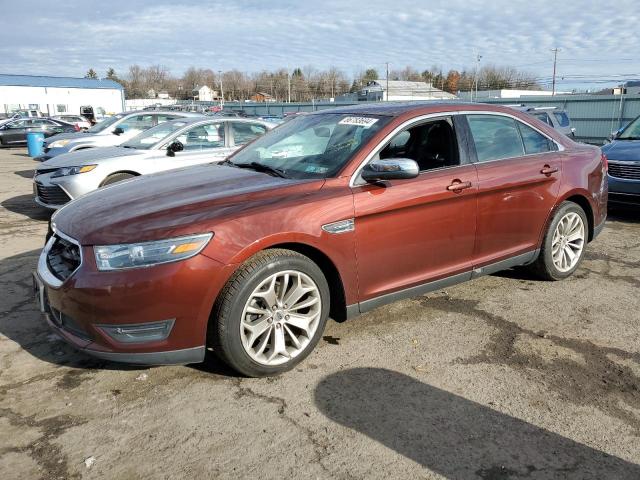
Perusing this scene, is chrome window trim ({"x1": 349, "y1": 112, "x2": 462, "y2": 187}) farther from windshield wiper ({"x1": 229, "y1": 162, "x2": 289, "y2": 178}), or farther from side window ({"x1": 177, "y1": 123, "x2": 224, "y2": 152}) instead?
side window ({"x1": 177, "y1": 123, "x2": 224, "y2": 152})

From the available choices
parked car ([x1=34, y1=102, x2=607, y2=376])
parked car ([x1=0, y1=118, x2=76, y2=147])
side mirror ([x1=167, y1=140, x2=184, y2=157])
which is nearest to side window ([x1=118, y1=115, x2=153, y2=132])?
side mirror ([x1=167, y1=140, x2=184, y2=157])

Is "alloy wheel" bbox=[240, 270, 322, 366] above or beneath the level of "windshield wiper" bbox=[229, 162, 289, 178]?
beneath

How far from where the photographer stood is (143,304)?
283 cm

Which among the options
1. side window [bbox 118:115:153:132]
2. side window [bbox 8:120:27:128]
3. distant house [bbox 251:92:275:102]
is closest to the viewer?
side window [bbox 118:115:153:132]

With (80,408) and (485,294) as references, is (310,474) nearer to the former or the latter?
(80,408)

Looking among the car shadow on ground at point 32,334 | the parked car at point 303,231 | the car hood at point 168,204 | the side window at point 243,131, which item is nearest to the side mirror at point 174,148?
the side window at point 243,131

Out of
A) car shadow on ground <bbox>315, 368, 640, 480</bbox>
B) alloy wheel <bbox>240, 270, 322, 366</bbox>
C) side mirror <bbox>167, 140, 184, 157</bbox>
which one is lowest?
car shadow on ground <bbox>315, 368, 640, 480</bbox>

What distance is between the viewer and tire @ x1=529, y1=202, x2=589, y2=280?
474cm

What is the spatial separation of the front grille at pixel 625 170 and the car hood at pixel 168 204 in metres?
6.05

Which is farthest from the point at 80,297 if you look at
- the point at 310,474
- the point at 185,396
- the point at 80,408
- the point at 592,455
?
the point at 592,455

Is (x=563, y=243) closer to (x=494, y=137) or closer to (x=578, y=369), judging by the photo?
(x=494, y=137)

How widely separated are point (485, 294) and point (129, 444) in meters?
3.26

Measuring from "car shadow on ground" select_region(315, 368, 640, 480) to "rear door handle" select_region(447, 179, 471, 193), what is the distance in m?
1.46

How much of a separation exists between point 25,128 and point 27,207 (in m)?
18.8
